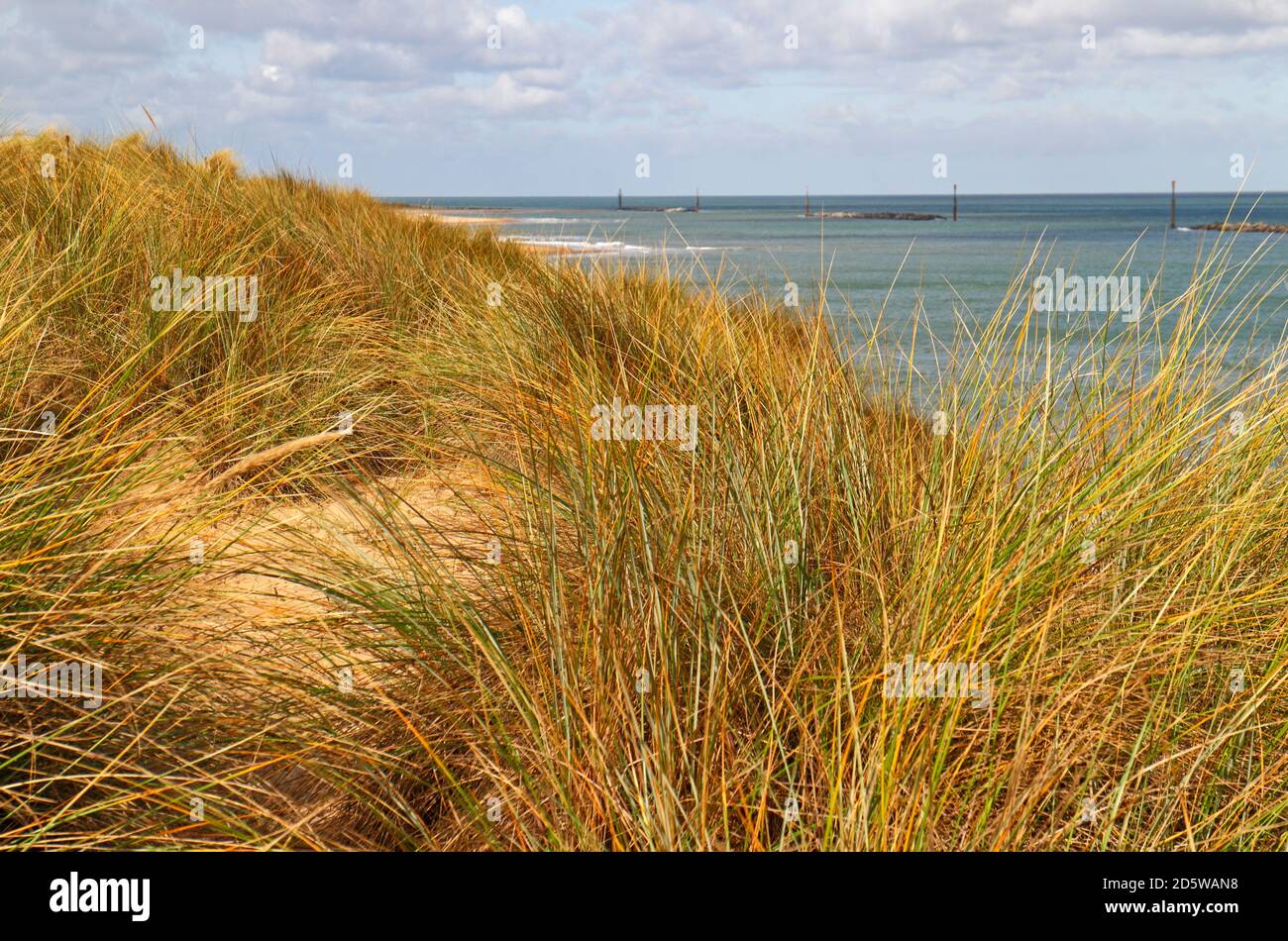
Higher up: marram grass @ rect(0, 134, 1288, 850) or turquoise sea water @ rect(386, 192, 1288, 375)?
turquoise sea water @ rect(386, 192, 1288, 375)

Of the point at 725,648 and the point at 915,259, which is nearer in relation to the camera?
the point at 725,648

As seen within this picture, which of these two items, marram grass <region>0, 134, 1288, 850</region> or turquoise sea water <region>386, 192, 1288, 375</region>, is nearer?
marram grass <region>0, 134, 1288, 850</region>

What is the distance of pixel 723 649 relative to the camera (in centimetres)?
206

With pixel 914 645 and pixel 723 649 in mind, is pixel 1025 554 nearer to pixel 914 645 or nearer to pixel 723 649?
pixel 914 645

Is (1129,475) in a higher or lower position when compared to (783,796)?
higher

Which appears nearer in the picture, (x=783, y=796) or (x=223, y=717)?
(x=783, y=796)

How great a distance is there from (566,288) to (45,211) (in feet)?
7.99

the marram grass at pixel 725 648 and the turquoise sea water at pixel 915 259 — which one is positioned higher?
the turquoise sea water at pixel 915 259

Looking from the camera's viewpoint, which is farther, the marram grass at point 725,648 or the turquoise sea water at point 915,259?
the turquoise sea water at point 915,259

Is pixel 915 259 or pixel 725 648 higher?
pixel 915 259

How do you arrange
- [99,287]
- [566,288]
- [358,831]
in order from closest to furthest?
1. [358,831]
2. [99,287]
3. [566,288]
